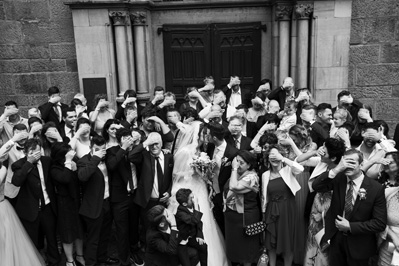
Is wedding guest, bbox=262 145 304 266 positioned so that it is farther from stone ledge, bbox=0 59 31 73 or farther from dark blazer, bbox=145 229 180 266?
stone ledge, bbox=0 59 31 73

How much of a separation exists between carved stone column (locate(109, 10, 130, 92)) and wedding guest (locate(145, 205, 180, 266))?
4.90 m

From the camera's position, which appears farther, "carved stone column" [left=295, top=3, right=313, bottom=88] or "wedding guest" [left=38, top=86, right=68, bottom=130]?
"carved stone column" [left=295, top=3, right=313, bottom=88]

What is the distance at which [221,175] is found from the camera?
493cm

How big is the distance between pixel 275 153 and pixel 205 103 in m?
2.90

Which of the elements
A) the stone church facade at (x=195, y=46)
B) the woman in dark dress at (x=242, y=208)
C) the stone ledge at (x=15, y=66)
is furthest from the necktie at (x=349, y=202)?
the stone ledge at (x=15, y=66)

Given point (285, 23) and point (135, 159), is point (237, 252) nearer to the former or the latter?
point (135, 159)

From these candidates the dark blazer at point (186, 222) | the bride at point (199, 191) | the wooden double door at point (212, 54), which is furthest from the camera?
the wooden double door at point (212, 54)

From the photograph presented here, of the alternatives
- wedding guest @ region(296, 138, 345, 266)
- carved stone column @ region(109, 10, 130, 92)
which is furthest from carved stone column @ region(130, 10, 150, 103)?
wedding guest @ region(296, 138, 345, 266)

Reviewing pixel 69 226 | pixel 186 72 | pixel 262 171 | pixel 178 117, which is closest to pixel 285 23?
pixel 186 72

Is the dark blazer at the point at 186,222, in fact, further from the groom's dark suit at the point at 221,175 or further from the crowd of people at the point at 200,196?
the groom's dark suit at the point at 221,175

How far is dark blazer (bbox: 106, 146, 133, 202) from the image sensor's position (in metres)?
4.90

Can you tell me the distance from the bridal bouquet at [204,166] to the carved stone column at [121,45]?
4074 mm

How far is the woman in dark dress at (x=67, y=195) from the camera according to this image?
15.3 feet

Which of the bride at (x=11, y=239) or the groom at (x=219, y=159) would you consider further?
the groom at (x=219, y=159)
